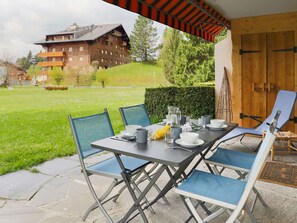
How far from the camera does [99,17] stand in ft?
74.0

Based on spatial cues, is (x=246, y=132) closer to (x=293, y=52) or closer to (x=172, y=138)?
(x=293, y=52)

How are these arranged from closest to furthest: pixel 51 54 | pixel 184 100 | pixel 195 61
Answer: pixel 184 100 < pixel 195 61 < pixel 51 54

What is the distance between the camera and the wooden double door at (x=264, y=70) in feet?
19.6

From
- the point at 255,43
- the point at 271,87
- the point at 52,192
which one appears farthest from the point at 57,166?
the point at 255,43

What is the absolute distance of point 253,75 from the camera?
251 inches

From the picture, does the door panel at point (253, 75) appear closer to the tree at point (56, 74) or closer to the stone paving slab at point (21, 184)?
the stone paving slab at point (21, 184)

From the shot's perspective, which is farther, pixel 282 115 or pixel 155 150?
pixel 282 115

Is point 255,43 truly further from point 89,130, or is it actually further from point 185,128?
point 89,130

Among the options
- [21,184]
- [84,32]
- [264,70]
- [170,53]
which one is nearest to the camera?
[21,184]

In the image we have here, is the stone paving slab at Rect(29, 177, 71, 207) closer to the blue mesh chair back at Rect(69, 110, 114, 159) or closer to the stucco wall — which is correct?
the blue mesh chair back at Rect(69, 110, 114, 159)

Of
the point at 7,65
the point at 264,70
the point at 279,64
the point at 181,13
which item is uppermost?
the point at 181,13

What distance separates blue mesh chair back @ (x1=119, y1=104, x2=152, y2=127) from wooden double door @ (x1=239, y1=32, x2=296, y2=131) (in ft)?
12.1

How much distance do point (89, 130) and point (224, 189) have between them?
1512 mm

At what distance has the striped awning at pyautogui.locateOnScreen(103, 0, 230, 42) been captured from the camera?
156 inches
